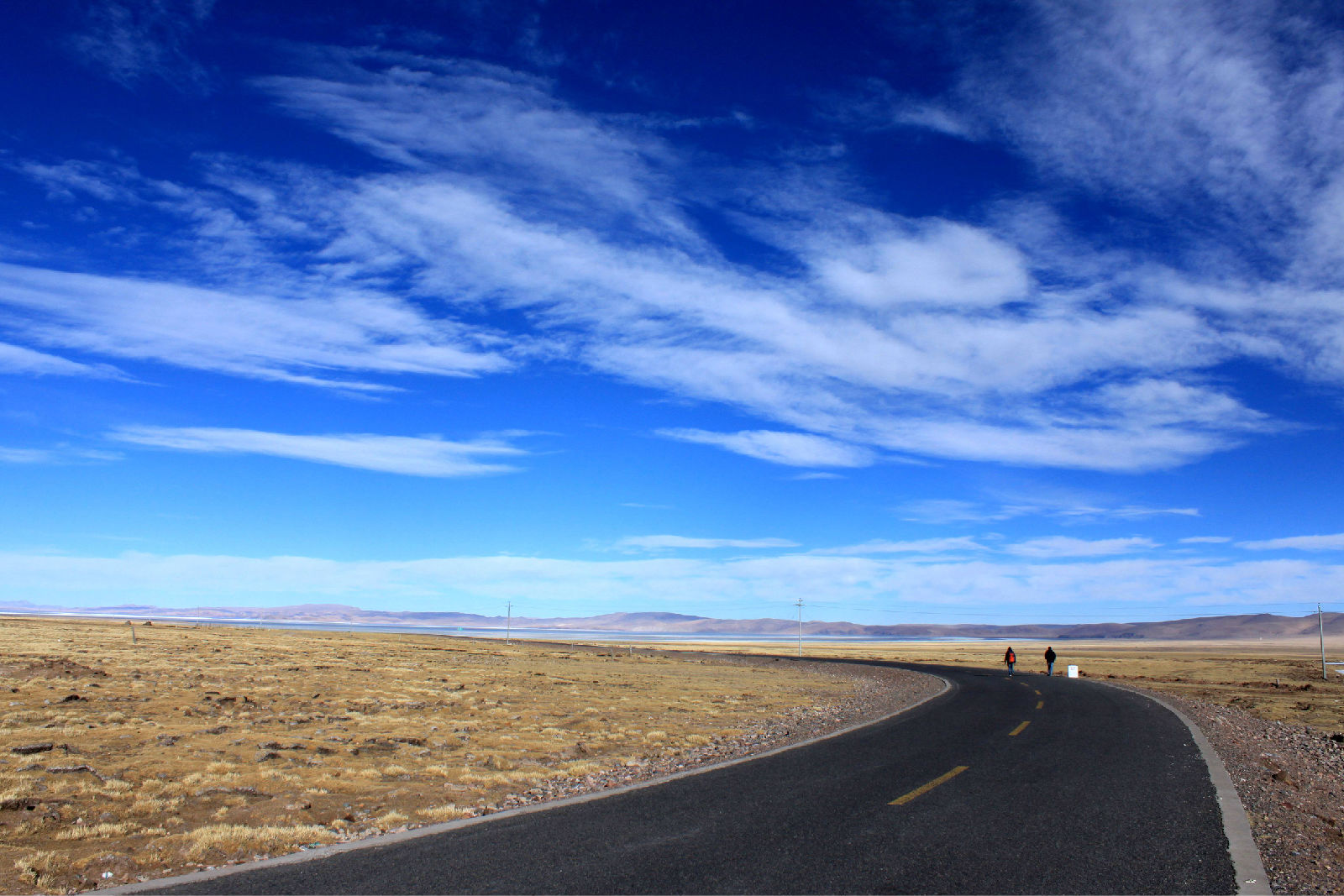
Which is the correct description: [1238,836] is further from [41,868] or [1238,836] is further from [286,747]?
[286,747]

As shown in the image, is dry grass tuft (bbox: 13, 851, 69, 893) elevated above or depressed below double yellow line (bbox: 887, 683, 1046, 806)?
Result: below

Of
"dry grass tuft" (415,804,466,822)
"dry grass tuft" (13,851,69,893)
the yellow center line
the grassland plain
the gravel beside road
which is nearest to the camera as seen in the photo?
"dry grass tuft" (13,851,69,893)

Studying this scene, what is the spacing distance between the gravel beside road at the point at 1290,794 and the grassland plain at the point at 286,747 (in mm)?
8747

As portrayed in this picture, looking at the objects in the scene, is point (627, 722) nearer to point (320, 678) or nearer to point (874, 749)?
point (874, 749)

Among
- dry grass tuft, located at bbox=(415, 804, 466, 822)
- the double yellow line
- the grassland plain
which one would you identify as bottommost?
the grassland plain

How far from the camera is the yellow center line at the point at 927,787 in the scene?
10766 millimetres

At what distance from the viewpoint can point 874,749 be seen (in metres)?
15.4

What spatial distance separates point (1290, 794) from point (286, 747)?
715 inches

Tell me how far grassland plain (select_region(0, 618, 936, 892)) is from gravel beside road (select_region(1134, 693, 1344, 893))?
8.75 metres

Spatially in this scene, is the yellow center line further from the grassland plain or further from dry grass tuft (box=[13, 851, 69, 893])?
dry grass tuft (box=[13, 851, 69, 893])

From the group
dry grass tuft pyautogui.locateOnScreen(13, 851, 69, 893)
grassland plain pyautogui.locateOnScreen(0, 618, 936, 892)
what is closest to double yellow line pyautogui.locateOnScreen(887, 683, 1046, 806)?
grassland plain pyautogui.locateOnScreen(0, 618, 936, 892)

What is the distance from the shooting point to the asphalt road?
24.5 ft

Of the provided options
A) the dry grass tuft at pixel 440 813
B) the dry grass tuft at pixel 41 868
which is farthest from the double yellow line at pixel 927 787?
the dry grass tuft at pixel 41 868

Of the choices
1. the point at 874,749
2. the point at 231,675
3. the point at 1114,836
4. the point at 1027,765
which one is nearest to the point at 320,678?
the point at 231,675
